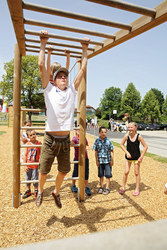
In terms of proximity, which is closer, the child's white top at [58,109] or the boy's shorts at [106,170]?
the child's white top at [58,109]

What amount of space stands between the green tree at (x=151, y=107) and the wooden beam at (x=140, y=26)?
5442cm

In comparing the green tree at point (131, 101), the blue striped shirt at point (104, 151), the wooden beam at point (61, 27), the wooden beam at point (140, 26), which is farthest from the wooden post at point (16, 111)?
the green tree at point (131, 101)

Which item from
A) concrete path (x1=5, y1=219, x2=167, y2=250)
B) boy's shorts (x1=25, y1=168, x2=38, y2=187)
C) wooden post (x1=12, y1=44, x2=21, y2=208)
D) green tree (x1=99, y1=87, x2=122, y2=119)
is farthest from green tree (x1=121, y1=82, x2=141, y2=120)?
concrete path (x1=5, y1=219, x2=167, y2=250)

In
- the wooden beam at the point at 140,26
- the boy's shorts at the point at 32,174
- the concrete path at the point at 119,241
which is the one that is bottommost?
the boy's shorts at the point at 32,174

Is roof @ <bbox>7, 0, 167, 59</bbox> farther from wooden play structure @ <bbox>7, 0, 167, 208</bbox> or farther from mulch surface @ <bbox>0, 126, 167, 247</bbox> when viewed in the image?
mulch surface @ <bbox>0, 126, 167, 247</bbox>

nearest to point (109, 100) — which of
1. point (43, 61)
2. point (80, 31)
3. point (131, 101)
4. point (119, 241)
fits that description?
point (131, 101)

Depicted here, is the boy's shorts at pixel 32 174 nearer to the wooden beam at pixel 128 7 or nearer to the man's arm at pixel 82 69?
the man's arm at pixel 82 69

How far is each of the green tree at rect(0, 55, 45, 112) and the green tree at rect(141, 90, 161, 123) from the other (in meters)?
30.9

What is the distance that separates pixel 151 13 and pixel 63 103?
58.1 inches

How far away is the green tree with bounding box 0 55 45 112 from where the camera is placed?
35.7 m

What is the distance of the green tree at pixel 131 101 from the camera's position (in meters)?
57.6

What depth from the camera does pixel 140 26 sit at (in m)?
2.59

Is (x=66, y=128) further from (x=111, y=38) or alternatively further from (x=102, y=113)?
(x=102, y=113)

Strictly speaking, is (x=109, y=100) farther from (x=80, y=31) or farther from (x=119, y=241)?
(x=119, y=241)
